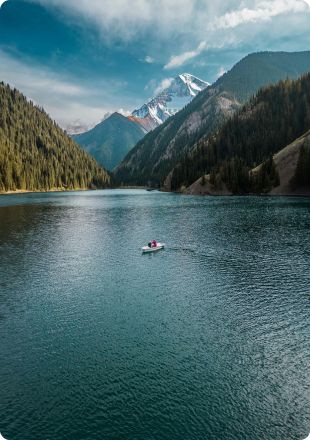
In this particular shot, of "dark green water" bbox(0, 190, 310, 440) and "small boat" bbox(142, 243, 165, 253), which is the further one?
"small boat" bbox(142, 243, 165, 253)

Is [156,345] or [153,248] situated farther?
[153,248]

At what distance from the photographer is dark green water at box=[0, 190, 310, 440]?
15016 millimetres

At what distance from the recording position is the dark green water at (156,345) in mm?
15016

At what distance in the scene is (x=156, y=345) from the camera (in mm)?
22000

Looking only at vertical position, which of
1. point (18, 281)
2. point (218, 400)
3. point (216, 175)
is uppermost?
point (216, 175)

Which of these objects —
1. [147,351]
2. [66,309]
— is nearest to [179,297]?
[147,351]

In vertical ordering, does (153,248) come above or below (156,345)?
above

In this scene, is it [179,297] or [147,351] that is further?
[179,297]

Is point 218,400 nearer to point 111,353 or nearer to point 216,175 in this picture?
point 111,353

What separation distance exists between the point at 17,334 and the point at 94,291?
1064cm

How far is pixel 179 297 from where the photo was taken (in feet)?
102

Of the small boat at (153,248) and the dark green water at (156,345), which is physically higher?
the small boat at (153,248)

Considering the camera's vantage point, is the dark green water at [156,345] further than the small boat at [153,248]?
No

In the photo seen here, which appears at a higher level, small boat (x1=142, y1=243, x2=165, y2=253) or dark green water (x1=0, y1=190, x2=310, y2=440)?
small boat (x1=142, y1=243, x2=165, y2=253)
